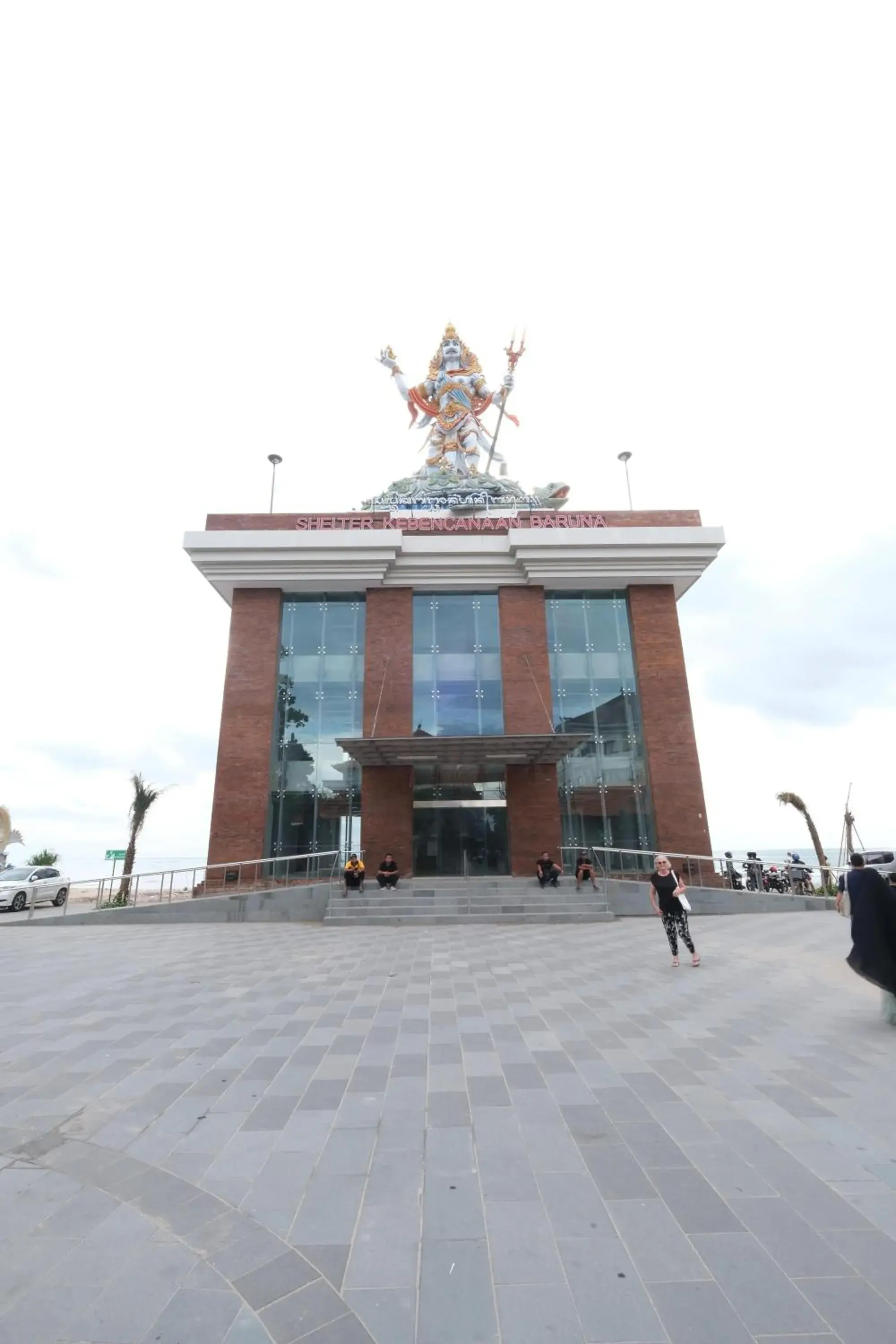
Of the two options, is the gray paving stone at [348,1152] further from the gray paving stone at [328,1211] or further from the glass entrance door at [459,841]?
the glass entrance door at [459,841]

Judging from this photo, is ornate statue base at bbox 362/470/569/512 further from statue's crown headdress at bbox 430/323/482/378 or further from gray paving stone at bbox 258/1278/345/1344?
gray paving stone at bbox 258/1278/345/1344

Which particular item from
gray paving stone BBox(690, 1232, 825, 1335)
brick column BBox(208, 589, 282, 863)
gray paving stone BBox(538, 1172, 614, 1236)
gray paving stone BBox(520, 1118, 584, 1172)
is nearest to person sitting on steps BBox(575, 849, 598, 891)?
brick column BBox(208, 589, 282, 863)

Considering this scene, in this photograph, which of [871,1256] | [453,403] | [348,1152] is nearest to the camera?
[871,1256]

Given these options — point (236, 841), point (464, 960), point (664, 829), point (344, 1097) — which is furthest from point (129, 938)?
point (664, 829)

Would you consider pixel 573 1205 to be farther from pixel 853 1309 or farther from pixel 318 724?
pixel 318 724

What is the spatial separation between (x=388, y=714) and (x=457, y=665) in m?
3.04

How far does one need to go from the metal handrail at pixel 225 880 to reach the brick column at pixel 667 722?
10.9 m

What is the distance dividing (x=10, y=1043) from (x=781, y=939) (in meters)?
11.9

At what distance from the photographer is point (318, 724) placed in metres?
21.3

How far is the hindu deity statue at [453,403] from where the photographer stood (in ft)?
91.0

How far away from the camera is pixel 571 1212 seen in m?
3.11

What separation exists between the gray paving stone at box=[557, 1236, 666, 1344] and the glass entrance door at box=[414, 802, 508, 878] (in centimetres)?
1735

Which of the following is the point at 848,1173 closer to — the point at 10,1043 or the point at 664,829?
the point at 10,1043

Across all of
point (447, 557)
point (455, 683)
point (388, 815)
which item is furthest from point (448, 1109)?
point (447, 557)
